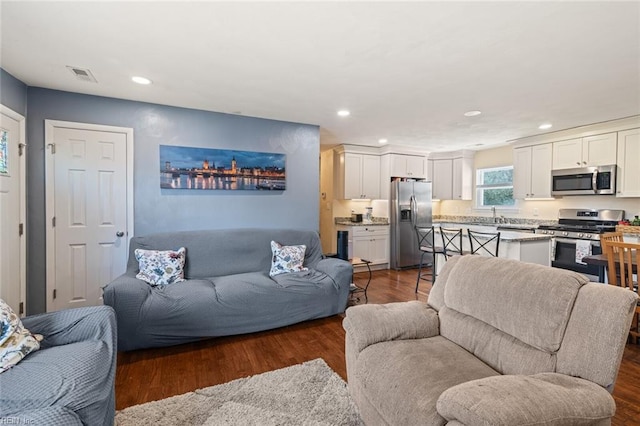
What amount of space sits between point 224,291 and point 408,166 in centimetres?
448

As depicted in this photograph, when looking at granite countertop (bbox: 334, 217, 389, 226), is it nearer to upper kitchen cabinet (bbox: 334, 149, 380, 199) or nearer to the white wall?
upper kitchen cabinet (bbox: 334, 149, 380, 199)

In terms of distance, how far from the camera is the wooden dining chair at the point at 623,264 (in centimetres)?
244

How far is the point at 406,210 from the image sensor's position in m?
5.87

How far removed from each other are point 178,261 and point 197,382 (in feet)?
4.33

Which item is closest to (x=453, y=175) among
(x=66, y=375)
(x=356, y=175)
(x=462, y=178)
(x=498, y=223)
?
(x=462, y=178)

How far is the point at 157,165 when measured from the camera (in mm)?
3508

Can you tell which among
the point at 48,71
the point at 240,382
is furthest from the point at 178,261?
the point at 48,71

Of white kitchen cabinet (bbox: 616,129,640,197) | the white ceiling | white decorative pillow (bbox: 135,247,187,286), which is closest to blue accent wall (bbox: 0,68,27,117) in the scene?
the white ceiling

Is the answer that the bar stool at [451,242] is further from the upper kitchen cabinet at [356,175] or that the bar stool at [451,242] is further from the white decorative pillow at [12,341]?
the white decorative pillow at [12,341]

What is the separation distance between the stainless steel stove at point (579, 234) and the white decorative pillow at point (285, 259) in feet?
12.4

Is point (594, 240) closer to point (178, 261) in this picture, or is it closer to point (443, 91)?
point (443, 91)

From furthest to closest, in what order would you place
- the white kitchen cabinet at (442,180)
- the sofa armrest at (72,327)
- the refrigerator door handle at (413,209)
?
the white kitchen cabinet at (442,180)
the refrigerator door handle at (413,209)
the sofa armrest at (72,327)

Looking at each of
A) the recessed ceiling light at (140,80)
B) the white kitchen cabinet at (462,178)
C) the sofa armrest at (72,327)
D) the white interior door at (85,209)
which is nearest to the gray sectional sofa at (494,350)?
the sofa armrest at (72,327)

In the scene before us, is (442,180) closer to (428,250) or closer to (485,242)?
(428,250)
